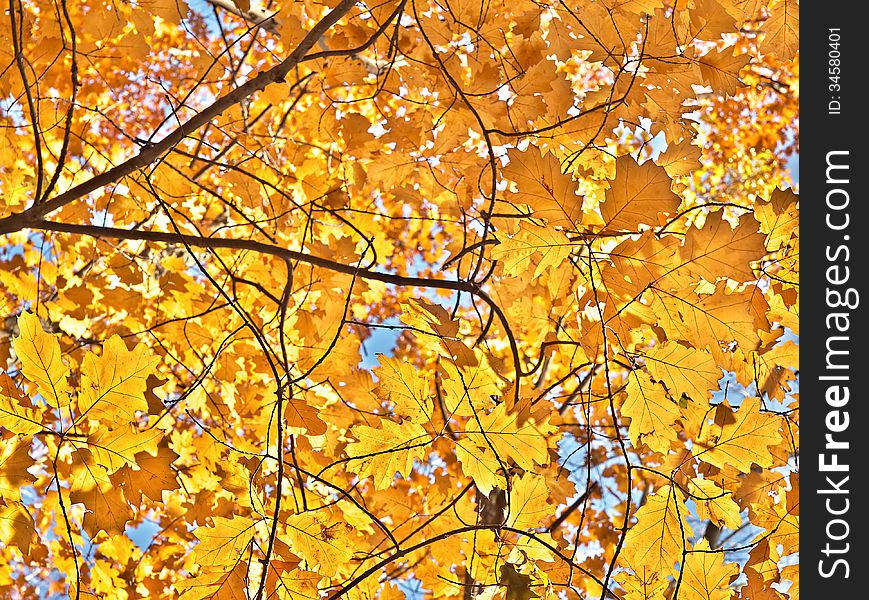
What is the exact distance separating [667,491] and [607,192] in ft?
2.02

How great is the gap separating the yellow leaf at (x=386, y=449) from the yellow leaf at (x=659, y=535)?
17.5 inches

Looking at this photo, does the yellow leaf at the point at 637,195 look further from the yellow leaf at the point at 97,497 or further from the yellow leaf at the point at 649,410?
the yellow leaf at the point at 97,497

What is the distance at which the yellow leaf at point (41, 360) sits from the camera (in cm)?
99

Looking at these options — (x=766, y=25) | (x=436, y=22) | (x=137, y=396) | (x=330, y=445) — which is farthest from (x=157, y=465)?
(x=766, y=25)

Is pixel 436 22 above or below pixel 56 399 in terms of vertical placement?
above

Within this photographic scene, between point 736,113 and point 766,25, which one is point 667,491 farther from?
point 736,113

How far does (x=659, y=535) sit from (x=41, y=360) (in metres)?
1.12

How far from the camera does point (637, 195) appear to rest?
1.01 m

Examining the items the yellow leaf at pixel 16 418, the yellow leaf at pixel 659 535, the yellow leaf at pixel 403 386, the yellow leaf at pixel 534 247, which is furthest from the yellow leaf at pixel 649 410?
the yellow leaf at pixel 16 418

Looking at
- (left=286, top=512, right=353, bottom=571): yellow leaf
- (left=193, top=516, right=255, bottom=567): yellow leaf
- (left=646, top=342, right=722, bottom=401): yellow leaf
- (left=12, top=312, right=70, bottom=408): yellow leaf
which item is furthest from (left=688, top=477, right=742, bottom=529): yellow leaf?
(left=12, top=312, right=70, bottom=408): yellow leaf

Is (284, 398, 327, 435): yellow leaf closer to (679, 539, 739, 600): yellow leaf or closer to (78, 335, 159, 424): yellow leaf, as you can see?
(78, 335, 159, 424): yellow leaf

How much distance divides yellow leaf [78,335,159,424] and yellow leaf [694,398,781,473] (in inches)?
40.9
